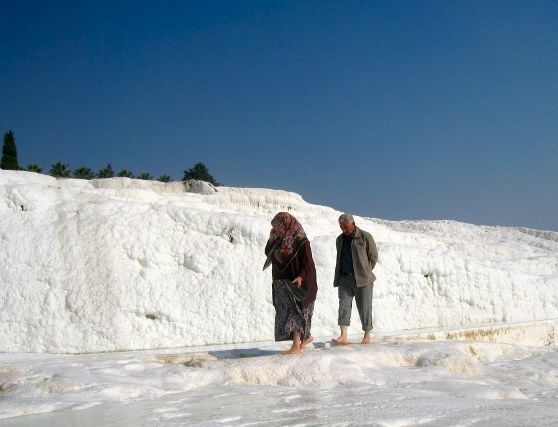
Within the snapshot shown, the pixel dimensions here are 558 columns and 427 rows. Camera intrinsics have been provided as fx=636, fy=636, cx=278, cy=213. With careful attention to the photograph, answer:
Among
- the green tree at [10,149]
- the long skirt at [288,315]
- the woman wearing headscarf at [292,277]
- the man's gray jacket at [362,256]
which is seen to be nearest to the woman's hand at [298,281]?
the woman wearing headscarf at [292,277]

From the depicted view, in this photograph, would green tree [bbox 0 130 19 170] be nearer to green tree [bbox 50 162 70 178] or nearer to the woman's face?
green tree [bbox 50 162 70 178]

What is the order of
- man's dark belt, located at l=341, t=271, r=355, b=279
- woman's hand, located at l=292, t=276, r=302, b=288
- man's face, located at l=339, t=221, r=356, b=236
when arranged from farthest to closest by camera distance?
man's dark belt, located at l=341, t=271, r=355, b=279, man's face, located at l=339, t=221, r=356, b=236, woman's hand, located at l=292, t=276, r=302, b=288

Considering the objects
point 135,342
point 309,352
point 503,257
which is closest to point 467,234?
point 503,257

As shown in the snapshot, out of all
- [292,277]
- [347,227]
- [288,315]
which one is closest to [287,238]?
[292,277]

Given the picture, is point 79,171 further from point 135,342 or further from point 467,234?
point 135,342

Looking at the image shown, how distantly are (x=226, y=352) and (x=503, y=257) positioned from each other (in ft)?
38.5

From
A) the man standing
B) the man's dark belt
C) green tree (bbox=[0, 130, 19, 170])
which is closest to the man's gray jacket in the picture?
the man standing

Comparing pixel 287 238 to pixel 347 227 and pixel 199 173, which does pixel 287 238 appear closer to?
pixel 347 227

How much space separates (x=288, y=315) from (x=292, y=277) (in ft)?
1.36

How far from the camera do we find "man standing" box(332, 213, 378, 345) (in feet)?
24.6

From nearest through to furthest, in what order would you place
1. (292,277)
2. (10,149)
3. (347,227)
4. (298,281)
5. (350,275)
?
(298,281) → (292,277) → (347,227) → (350,275) → (10,149)

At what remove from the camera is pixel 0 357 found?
8234mm

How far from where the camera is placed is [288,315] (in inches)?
270

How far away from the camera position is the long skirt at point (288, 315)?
6.81 metres
